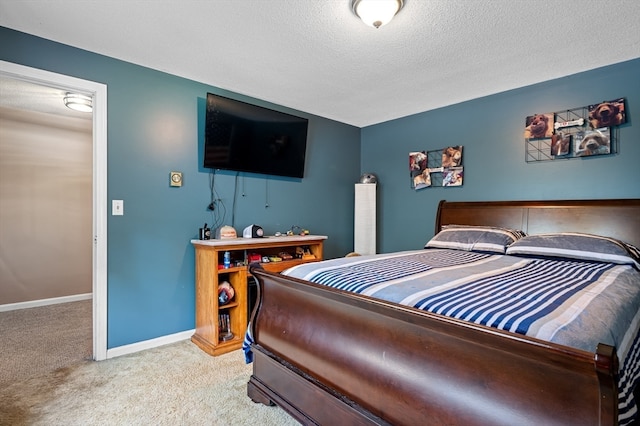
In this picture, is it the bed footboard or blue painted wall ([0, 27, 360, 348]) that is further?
blue painted wall ([0, 27, 360, 348])

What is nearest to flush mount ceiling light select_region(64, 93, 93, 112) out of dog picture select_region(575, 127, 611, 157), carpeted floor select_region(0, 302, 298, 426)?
carpeted floor select_region(0, 302, 298, 426)

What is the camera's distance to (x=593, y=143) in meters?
2.72

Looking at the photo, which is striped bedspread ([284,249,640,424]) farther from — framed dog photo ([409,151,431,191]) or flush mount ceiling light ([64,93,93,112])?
flush mount ceiling light ([64,93,93,112])

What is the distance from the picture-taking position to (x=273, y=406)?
1836 mm

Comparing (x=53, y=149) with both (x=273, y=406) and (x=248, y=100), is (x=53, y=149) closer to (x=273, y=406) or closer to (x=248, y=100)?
(x=248, y=100)

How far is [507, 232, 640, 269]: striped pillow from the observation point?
2.21 meters

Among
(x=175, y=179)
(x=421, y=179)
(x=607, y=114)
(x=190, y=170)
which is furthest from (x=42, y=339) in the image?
(x=607, y=114)

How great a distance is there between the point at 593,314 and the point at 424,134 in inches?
120

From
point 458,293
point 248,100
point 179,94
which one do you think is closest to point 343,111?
point 248,100

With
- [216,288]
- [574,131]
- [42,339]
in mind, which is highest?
[574,131]

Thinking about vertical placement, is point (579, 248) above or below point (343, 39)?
below

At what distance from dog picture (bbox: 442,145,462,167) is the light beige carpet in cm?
294

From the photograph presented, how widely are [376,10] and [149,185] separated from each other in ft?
7.22

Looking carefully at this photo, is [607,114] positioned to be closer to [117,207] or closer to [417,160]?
[417,160]
